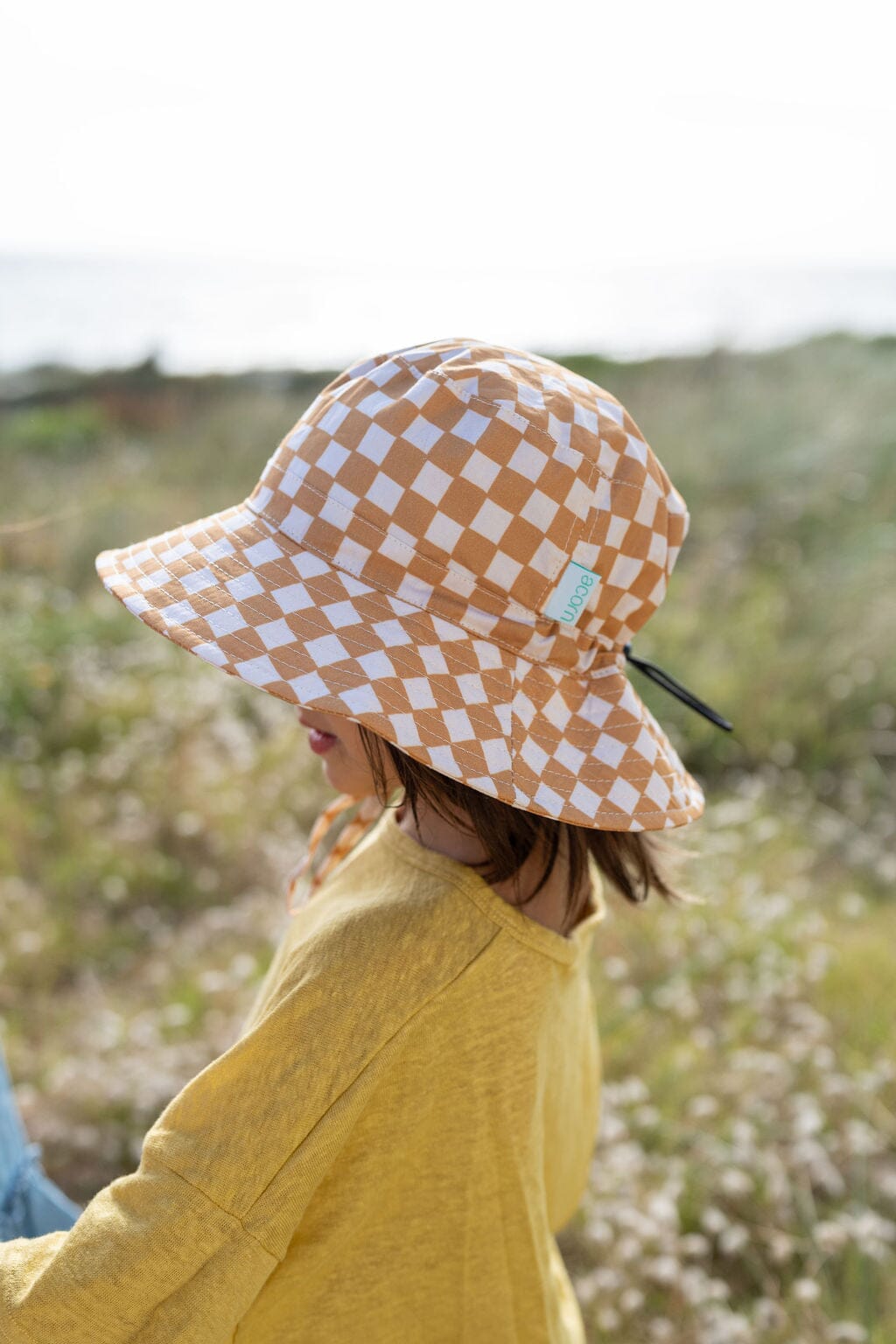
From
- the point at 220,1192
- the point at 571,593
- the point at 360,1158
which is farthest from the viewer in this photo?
the point at 571,593

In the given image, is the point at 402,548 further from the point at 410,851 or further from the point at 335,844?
the point at 335,844

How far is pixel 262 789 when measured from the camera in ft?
12.7

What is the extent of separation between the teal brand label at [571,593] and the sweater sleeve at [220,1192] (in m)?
0.46

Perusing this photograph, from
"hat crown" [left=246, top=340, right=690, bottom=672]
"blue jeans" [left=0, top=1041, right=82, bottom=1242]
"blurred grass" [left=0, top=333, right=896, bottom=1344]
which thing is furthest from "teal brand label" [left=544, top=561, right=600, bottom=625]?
"blue jeans" [left=0, top=1041, right=82, bottom=1242]

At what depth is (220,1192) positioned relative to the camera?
39.8 inches

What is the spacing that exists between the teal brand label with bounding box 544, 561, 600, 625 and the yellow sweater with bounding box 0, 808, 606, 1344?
0.32m

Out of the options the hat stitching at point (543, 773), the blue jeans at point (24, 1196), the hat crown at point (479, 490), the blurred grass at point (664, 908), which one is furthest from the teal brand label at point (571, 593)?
the blue jeans at point (24, 1196)

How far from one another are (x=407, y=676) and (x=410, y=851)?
0.23 meters

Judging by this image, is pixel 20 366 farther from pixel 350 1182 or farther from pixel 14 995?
pixel 350 1182

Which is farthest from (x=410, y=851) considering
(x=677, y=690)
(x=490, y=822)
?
(x=677, y=690)

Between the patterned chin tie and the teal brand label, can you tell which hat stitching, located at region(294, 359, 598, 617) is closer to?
the teal brand label

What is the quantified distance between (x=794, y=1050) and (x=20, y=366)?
11.1 m

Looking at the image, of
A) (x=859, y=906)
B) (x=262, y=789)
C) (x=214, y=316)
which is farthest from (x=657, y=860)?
(x=214, y=316)

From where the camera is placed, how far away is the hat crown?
1175mm
